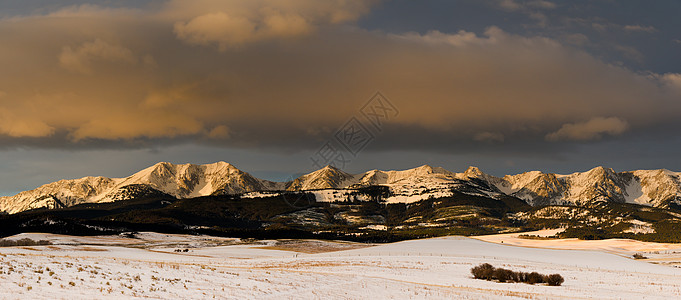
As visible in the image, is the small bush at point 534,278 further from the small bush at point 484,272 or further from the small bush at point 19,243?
the small bush at point 19,243

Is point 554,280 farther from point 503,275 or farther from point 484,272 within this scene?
point 484,272

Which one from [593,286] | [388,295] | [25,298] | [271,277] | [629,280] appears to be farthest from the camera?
[629,280]

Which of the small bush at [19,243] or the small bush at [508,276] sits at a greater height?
the small bush at [508,276]

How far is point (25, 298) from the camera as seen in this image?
30375mm

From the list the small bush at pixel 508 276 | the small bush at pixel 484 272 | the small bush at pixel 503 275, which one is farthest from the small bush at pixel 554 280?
the small bush at pixel 484 272

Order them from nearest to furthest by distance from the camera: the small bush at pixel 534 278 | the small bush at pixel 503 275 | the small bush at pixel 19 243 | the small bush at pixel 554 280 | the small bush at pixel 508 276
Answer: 1. the small bush at pixel 554 280
2. the small bush at pixel 508 276
3. the small bush at pixel 534 278
4. the small bush at pixel 503 275
5. the small bush at pixel 19 243

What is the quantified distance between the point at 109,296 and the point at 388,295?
24.8 metres

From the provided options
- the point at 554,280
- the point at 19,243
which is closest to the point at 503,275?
the point at 554,280

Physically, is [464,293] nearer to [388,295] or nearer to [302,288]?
[388,295]

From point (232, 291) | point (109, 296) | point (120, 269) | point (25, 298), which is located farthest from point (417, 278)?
point (25, 298)

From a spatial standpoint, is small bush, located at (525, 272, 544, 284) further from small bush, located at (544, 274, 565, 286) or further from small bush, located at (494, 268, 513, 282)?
small bush, located at (494, 268, 513, 282)

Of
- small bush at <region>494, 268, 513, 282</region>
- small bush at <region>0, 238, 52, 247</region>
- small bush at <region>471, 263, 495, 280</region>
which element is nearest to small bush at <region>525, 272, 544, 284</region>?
small bush at <region>494, 268, 513, 282</region>

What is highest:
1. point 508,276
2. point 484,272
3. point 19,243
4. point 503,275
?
point 484,272

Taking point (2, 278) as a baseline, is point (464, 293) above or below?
below
